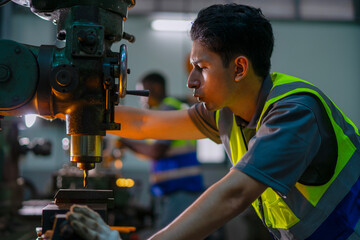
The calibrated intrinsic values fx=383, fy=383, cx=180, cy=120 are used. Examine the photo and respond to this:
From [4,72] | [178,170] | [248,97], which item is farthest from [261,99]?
[178,170]

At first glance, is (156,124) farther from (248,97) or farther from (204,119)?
(248,97)

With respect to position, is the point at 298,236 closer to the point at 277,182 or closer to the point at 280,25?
the point at 277,182

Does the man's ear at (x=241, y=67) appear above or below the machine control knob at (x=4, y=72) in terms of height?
above

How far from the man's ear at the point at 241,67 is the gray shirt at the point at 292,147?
138 mm

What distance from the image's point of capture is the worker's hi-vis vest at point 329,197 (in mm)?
901

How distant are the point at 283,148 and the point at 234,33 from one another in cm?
34

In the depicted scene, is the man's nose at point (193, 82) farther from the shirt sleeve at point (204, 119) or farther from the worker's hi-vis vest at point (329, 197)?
the shirt sleeve at point (204, 119)

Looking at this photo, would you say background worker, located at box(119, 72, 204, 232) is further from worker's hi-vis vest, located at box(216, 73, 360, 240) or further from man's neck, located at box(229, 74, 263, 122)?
worker's hi-vis vest, located at box(216, 73, 360, 240)

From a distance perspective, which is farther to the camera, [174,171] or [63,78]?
[174,171]

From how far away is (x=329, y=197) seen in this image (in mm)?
908

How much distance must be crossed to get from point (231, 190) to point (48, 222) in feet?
1.15

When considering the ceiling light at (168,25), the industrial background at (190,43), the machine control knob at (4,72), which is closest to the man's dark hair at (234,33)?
the machine control knob at (4,72)

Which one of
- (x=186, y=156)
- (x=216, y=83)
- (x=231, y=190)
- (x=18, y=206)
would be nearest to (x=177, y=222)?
(x=231, y=190)

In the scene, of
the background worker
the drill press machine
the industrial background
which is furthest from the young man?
the industrial background
